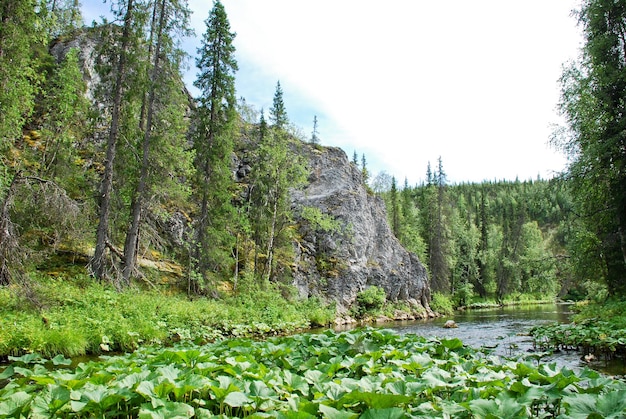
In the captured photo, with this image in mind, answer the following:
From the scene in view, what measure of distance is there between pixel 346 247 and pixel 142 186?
19138 millimetres

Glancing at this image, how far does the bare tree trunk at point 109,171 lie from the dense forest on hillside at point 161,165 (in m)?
0.05

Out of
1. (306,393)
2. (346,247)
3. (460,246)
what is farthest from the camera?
(460,246)

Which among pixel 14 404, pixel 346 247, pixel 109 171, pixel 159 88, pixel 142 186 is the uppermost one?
pixel 159 88

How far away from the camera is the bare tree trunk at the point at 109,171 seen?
15156mm

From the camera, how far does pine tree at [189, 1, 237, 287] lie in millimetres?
21609

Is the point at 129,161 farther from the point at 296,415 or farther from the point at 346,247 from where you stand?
the point at 346,247

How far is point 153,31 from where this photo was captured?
1836 cm

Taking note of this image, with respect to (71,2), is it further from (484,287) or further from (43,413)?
(484,287)

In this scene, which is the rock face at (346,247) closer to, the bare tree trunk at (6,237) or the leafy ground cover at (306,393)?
the bare tree trunk at (6,237)

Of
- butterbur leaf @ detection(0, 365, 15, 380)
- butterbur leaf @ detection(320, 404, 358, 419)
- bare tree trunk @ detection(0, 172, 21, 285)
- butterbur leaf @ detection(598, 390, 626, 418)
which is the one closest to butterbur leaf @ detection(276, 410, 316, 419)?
butterbur leaf @ detection(320, 404, 358, 419)

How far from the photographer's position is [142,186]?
57.9ft

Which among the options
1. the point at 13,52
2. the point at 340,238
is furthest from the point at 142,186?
the point at 340,238

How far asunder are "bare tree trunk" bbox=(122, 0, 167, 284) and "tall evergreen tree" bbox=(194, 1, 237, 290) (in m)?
3.77

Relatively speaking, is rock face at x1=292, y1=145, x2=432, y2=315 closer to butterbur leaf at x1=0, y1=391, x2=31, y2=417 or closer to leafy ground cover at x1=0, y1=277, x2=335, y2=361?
leafy ground cover at x1=0, y1=277, x2=335, y2=361
